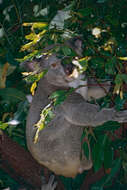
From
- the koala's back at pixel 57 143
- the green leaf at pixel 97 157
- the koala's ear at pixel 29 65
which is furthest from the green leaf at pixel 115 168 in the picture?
the koala's ear at pixel 29 65

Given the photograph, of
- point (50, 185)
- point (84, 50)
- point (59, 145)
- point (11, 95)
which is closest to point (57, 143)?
point (59, 145)

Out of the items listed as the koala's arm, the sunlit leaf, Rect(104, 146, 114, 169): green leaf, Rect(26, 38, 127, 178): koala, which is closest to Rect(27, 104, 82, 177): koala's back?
Rect(26, 38, 127, 178): koala

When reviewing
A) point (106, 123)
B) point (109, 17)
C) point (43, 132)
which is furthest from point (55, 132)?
point (109, 17)

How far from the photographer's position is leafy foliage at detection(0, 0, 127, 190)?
4.97 feet

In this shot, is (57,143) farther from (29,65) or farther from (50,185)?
(29,65)

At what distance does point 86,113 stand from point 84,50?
1.37ft

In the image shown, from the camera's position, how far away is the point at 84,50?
1.99m

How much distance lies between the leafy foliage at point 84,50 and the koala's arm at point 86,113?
0.18 feet

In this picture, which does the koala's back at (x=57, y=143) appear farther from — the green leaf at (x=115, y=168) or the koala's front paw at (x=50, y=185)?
the green leaf at (x=115, y=168)

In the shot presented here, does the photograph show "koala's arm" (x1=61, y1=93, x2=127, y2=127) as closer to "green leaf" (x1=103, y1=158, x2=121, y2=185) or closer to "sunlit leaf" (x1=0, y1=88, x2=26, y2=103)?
"green leaf" (x1=103, y1=158, x2=121, y2=185)

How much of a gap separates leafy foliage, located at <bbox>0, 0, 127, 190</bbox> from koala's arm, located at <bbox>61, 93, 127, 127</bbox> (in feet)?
0.18

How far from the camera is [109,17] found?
1.67 metres

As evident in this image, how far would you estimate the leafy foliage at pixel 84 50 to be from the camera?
1516 mm

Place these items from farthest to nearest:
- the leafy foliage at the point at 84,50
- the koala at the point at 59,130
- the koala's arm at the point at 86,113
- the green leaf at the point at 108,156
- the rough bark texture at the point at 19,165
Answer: the rough bark texture at the point at 19,165
the koala at the point at 59,130
the green leaf at the point at 108,156
the koala's arm at the point at 86,113
the leafy foliage at the point at 84,50
